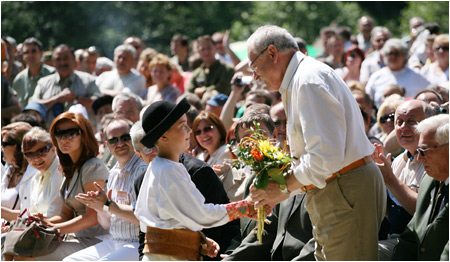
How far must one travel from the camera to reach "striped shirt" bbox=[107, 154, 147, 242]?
22.9 ft

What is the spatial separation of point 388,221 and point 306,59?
79.5 inches

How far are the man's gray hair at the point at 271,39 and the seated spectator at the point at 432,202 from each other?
123cm

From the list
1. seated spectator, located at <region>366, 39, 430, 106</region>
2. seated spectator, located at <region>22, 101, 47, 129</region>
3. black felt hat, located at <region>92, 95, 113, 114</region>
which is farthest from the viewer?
seated spectator, located at <region>22, 101, 47, 129</region>

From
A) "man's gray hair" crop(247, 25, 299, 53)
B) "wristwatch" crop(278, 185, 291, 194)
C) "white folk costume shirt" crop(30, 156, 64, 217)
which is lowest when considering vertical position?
"white folk costume shirt" crop(30, 156, 64, 217)

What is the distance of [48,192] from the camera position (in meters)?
7.88

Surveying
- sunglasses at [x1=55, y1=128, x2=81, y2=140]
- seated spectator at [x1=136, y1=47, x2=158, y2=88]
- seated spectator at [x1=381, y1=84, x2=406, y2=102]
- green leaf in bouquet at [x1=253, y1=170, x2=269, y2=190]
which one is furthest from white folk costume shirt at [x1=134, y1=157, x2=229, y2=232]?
seated spectator at [x1=136, y1=47, x2=158, y2=88]

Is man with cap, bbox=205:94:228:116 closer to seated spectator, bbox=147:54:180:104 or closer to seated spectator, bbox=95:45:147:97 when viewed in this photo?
seated spectator, bbox=147:54:180:104

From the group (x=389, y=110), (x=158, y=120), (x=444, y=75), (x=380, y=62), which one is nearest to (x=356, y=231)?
(x=158, y=120)

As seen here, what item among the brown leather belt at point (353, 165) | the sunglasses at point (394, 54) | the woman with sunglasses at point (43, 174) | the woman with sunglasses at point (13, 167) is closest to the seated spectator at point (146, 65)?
the woman with sunglasses at point (13, 167)

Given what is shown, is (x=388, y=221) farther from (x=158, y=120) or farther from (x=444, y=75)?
(x=444, y=75)

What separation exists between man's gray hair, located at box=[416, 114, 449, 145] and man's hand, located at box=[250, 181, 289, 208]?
1.21 metres

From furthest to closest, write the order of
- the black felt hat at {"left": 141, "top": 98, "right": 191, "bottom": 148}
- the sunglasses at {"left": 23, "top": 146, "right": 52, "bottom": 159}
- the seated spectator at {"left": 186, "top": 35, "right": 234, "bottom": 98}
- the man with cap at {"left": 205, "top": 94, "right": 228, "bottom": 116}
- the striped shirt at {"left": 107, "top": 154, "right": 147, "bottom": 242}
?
1. the seated spectator at {"left": 186, "top": 35, "right": 234, "bottom": 98}
2. the man with cap at {"left": 205, "top": 94, "right": 228, "bottom": 116}
3. the sunglasses at {"left": 23, "top": 146, "right": 52, "bottom": 159}
4. the striped shirt at {"left": 107, "top": 154, "right": 147, "bottom": 242}
5. the black felt hat at {"left": 141, "top": 98, "right": 191, "bottom": 148}

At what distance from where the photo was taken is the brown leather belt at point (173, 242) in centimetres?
514

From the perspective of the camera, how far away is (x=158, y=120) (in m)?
5.28
